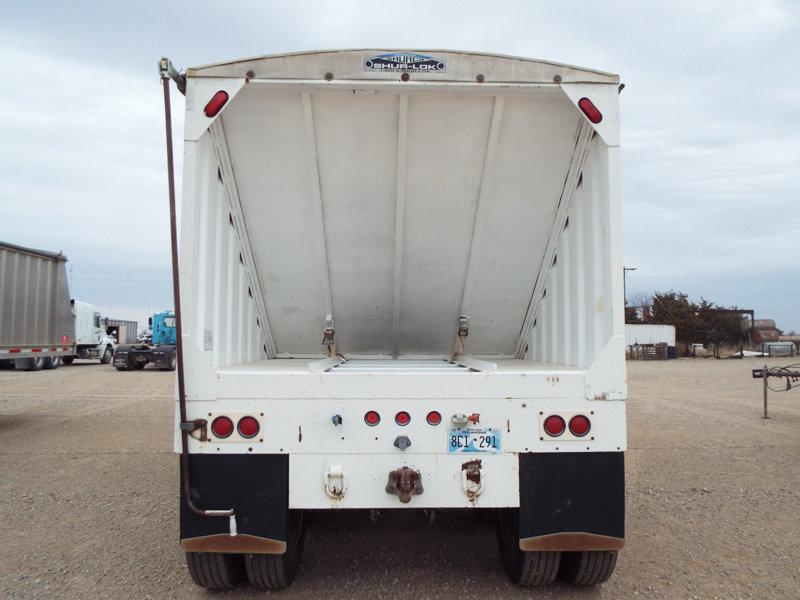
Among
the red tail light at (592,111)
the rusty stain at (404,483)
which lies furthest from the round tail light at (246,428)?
the red tail light at (592,111)

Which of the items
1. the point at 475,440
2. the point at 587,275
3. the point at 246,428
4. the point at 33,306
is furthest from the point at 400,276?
the point at 33,306

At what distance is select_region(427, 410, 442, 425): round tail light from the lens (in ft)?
9.74

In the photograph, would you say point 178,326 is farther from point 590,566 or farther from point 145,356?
point 145,356

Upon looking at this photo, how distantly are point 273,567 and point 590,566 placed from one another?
5.85ft

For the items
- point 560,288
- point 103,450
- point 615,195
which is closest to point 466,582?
point 560,288

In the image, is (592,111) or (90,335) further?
(90,335)

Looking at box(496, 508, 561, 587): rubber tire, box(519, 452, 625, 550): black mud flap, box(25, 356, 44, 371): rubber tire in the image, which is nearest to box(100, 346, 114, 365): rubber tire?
box(25, 356, 44, 371): rubber tire

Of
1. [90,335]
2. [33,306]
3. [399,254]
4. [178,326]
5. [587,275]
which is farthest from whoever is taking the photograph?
[90,335]

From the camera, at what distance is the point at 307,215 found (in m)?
3.87

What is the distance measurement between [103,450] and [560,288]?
6.58m

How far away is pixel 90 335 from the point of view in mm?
25609

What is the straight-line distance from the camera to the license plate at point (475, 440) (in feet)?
9.69

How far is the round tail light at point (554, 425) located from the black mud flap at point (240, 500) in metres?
1.33

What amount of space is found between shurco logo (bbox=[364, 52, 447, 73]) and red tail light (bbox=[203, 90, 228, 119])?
75 centimetres
